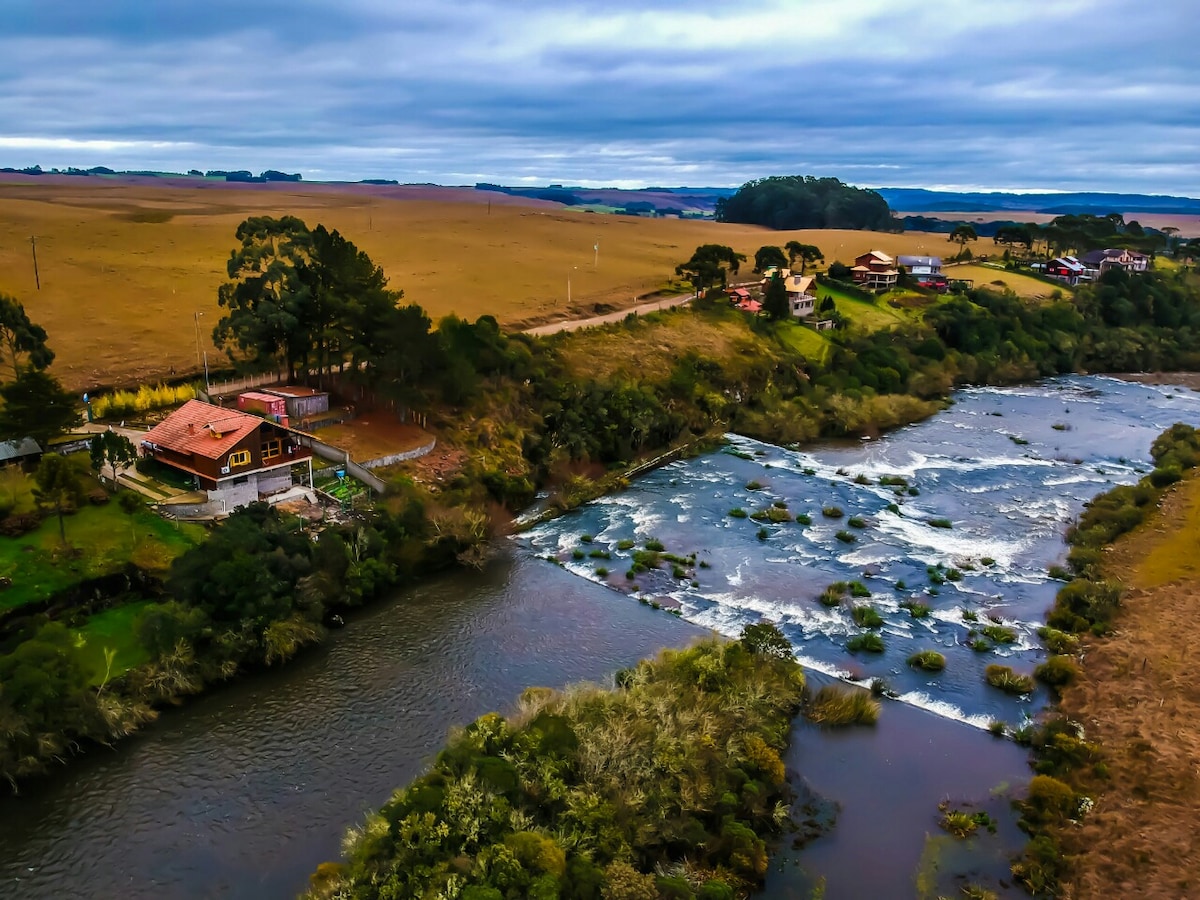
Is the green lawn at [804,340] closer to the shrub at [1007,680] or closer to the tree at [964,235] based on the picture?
the shrub at [1007,680]

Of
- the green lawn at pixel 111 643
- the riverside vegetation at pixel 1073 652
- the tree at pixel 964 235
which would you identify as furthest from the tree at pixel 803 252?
the green lawn at pixel 111 643

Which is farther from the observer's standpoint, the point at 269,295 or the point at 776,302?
the point at 776,302

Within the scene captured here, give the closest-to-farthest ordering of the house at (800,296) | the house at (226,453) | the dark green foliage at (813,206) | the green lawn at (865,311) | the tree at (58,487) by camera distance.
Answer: the tree at (58,487) < the house at (226,453) < the house at (800,296) < the green lawn at (865,311) < the dark green foliage at (813,206)

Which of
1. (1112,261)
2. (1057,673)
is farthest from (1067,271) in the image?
(1057,673)

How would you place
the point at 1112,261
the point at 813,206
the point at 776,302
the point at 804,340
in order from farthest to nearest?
the point at 813,206
the point at 1112,261
the point at 776,302
the point at 804,340

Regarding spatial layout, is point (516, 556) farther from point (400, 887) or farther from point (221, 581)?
point (400, 887)

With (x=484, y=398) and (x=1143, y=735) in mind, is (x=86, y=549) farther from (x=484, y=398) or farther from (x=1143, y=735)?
(x=1143, y=735)
